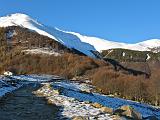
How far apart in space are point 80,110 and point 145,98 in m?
87.6

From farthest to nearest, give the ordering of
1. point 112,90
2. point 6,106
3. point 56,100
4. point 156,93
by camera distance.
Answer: point 112,90
point 156,93
point 56,100
point 6,106

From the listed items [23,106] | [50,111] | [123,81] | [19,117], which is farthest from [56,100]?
[123,81]

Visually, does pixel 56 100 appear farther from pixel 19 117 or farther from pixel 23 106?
pixel 19 117

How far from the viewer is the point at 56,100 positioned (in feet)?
128

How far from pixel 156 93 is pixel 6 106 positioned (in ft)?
269

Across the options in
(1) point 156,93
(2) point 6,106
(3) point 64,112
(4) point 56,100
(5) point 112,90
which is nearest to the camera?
(3) point 64,112

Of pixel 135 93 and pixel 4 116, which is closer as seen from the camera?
pixel 4 116

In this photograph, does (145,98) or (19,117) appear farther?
(145,98)

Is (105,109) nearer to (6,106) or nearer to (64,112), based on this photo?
(64,112)

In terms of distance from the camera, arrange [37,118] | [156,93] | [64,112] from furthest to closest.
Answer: [156,93] → [64,112] → [37,118]

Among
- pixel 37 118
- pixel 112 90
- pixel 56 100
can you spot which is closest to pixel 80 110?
pixel 37 118

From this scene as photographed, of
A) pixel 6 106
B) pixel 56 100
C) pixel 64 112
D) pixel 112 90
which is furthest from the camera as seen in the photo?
pixel 112 90

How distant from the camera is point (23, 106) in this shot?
115 feet

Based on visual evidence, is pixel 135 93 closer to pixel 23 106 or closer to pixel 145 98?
pixel 145 98
